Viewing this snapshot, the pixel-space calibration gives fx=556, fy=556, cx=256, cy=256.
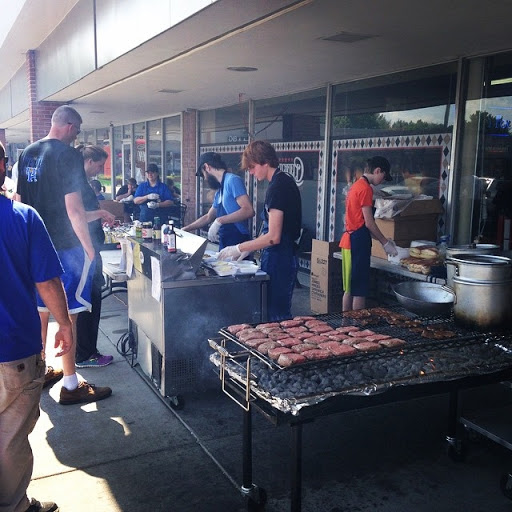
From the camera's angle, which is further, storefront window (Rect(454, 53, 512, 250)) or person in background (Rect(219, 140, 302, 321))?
storefront window (Rect(454, 53, 512, 250))

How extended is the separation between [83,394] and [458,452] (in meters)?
2.85

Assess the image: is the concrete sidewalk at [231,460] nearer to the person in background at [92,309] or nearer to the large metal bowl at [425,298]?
the person in background at [92,309]

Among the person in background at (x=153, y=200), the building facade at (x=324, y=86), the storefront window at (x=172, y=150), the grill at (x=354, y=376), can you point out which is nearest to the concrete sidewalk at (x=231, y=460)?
the grill at (x=354, y=376)

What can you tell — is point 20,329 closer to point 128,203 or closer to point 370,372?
point 370,372

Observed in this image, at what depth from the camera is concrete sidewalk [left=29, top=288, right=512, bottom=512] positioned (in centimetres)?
321

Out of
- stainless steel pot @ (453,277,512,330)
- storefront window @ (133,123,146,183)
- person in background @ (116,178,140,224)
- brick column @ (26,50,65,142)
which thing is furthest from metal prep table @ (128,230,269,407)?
storefront window @ (133,123,146,183)

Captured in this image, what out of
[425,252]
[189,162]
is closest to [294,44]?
[425,252]

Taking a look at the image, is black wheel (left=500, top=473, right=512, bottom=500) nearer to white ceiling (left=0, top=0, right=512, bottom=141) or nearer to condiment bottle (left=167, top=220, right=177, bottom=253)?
condiment bottle (left=167, top=220, right=177, bottom=253)

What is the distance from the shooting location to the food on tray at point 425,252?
5.77 metres

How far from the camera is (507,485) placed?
10.5ft

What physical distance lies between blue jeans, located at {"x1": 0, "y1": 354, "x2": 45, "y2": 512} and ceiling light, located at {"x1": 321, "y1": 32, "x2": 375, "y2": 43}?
13.0 feet

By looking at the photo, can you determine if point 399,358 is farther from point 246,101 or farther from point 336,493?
point 246,101

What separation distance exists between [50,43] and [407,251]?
26.1 feet

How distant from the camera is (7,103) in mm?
17203
